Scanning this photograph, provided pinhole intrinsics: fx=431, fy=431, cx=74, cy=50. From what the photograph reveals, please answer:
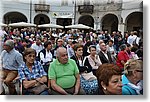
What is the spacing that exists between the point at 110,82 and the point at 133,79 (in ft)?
0.84

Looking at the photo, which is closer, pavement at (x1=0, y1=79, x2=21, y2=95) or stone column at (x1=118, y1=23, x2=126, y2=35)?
pavement at (x1=0, y1=79, x2=21, y2=95)

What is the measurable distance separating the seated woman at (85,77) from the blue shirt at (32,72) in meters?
0.36

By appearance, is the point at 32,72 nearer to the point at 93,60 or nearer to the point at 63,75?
the point at 63,75

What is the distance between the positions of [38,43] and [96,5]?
29.4 inches

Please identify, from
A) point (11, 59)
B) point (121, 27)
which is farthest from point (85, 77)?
point (11, 59)

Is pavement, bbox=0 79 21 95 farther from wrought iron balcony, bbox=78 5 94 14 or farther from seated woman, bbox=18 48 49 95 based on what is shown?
wrought iron balcony, bbox=78 5 94 14

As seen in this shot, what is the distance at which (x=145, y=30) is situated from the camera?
4559 mm

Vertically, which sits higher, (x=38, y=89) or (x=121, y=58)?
(x=121, y=58)

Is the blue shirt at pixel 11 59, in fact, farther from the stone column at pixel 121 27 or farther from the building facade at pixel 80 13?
the stone column at pixel 121 27

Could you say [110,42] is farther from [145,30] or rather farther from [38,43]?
[38,43]

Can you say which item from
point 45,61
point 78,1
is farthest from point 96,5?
point 45,61

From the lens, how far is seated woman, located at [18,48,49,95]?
4.53m

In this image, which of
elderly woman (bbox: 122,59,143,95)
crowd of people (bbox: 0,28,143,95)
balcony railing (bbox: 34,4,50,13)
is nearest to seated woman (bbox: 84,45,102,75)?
crowd of people (bbox: 0,28,143,95)

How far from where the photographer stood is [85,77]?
4594 mm
